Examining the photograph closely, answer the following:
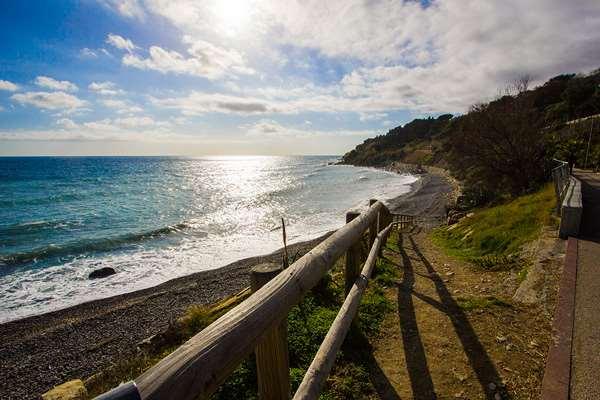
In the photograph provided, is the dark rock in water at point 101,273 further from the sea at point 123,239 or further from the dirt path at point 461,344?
the dirt path at point 461,344

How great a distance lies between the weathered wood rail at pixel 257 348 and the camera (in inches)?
40.7

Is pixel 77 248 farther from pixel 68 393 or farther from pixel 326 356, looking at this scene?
pixel 326 356

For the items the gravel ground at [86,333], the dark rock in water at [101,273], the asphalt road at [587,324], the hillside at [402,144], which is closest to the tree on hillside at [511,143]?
the asphalt road at [587,324]

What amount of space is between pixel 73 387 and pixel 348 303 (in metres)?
5.85

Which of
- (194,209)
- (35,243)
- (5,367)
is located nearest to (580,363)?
(5,367)

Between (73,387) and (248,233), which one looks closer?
(73,387)

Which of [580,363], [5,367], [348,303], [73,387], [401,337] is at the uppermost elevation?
[348,303]

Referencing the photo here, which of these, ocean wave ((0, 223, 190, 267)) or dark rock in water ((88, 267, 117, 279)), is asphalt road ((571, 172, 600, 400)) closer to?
dark rock in water ((88, 267, 117, 279))

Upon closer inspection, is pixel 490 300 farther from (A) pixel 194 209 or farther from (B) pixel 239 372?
(A) pixel 194 209

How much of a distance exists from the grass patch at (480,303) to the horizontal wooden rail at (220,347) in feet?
11.5

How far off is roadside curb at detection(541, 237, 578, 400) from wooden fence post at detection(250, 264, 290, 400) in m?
2.33

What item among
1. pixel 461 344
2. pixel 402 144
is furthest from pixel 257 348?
pixel 402 144

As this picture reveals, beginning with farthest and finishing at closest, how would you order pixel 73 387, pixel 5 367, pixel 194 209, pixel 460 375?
pixel 194 209 < pixel 5 367 < pixel 73 387 < pixel 460 375

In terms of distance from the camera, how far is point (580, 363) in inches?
119
